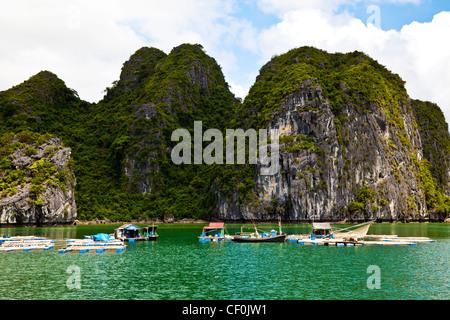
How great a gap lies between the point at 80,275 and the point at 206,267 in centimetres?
979

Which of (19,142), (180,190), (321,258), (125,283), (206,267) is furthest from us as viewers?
(180,190)

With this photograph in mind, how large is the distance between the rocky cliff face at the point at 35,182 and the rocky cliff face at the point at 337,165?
45.8 metres

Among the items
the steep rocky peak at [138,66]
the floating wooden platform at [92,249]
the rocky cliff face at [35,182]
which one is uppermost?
the steep rocky peak at [138,66]

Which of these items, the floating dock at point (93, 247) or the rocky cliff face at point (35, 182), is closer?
the floating dock at point (93, 247)

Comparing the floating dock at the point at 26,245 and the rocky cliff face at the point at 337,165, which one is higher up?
the rocky cliff face at the point at 337,165

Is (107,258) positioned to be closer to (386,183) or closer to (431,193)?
(386,183)

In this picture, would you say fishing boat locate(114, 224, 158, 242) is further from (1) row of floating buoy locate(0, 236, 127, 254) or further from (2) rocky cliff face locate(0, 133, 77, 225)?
(2) rocky cliff face locate(0, 133, 77, 225)

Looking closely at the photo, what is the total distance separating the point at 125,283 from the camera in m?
24.0

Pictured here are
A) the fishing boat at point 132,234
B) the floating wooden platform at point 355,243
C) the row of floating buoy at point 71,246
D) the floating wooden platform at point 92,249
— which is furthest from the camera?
the fishing boat at point 132,234

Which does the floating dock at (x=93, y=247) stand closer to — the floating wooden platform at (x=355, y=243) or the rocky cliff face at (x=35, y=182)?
the floating wooden platform at (x=355, y=243)

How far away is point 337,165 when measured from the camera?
354 feet

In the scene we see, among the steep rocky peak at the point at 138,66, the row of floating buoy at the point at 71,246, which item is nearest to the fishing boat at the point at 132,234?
the row of floating buoy at the point at 71,246

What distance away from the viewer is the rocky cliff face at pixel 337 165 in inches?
4077
